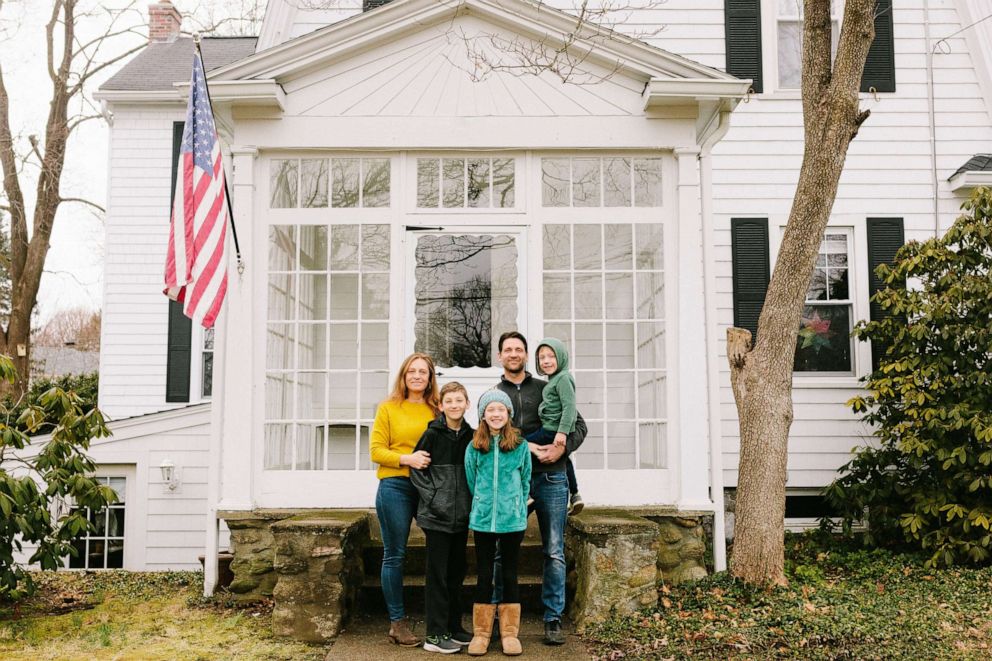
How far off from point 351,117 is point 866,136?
5372 millimetres

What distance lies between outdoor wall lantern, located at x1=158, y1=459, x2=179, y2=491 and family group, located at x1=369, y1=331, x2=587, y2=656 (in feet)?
15.0

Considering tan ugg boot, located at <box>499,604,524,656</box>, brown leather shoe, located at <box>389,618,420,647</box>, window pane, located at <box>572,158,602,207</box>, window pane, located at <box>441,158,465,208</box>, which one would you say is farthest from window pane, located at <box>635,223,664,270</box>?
brown leather shoe, located at <box>389,618,420,647</box>

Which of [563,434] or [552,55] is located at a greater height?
[552,55]

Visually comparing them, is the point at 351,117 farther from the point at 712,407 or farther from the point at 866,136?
the point at 866,136

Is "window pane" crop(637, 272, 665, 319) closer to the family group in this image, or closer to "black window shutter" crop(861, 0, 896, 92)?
the family group

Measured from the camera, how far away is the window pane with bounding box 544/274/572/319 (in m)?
7.01

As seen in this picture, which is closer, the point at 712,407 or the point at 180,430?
the point at 712,407

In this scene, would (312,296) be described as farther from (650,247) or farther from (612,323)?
(650,247)

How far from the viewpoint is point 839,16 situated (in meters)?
9.38

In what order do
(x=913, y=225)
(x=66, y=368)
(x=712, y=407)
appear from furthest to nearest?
1. (x=66, y=368)
2. (x=913, y=225)
3. (x=712, y=407)

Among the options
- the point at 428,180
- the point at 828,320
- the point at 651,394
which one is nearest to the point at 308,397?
the point at 428,180

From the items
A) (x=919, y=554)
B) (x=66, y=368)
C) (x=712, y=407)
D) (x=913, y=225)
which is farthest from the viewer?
(x=66, y=368)

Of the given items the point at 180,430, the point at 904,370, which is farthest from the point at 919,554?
the point at 180,430

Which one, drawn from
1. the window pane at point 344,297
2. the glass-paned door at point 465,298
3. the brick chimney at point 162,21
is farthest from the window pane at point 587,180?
the brick chimney at point 162,21
